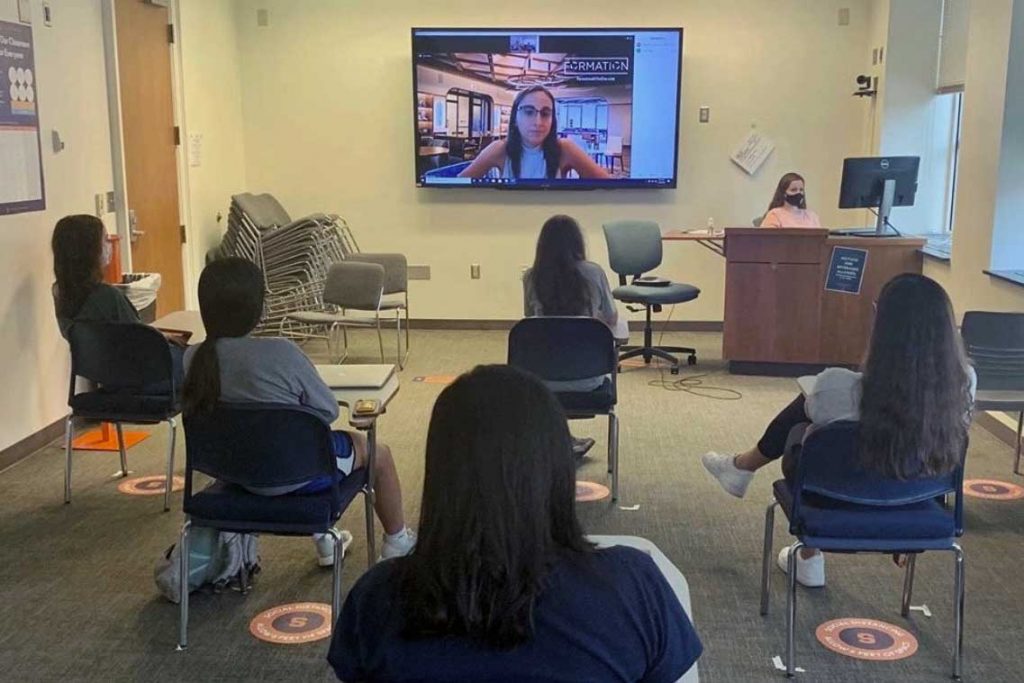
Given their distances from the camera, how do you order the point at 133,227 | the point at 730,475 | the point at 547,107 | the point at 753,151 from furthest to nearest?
the point at 753,151 → the point at 547,107 → the point at 133,227 → the point at 730,475

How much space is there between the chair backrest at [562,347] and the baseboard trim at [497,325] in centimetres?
398

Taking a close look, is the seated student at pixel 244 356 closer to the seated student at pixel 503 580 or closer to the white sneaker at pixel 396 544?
the white sneaker at pixel 396 544

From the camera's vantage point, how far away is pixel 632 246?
21.8ft

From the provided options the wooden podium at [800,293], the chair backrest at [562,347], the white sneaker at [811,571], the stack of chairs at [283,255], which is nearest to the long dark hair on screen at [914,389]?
the white sneaker at [811,571]

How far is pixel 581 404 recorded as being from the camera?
158 inches

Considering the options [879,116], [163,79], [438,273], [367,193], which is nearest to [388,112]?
[367,193]

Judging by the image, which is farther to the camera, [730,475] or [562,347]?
[562,347]

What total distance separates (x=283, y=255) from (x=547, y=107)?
217cm

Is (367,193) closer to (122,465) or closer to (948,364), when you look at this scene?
(122,465)

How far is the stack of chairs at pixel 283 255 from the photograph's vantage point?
7.07 m

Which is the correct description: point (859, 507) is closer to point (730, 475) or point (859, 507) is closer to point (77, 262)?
point (730, 475)

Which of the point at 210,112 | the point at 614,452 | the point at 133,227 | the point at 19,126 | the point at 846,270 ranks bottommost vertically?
the point at 614,452

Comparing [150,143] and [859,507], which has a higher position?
[150,143]

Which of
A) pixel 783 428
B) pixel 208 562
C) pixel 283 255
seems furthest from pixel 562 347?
pixel 283 255
